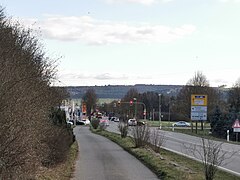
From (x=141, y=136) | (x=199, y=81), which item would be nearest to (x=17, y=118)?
(x=141, y=136)

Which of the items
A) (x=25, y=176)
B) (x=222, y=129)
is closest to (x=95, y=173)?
(x=25, y=176)

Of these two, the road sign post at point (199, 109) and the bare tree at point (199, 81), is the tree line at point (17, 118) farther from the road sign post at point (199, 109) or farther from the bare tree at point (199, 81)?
the bare tree at point (199, 81)

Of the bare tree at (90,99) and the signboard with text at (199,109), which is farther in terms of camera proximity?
the bare tree at (90,99)

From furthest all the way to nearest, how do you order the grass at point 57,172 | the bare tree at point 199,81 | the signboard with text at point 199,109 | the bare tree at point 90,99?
the bare tree at point 90,99 → the bare tree at point 199,81 → the signboard with text at point 199,109 → the grass at point 57,172

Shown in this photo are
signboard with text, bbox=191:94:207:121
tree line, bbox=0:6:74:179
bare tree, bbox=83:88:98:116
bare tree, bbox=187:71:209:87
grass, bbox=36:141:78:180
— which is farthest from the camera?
bare tree, bbox=83:88:98:116

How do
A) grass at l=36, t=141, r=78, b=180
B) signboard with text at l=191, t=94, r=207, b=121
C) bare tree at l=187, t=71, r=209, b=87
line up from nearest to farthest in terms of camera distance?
grass at l=36, t=141, r=78, b=180
signboard with text at l=191, t=94, r=207, b=121
bare tree at l=187, t=71, r=209, b=87

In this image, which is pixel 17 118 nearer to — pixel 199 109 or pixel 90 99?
pixel 199 109

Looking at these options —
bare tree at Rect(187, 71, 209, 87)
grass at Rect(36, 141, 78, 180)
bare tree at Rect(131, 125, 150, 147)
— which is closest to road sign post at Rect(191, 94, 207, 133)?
grass at Rect(36, 141, 78, 180)

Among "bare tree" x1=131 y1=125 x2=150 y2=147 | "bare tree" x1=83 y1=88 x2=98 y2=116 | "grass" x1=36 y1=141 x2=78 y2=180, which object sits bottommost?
"grass" x1=36 y1=141 x2=78 y2=180

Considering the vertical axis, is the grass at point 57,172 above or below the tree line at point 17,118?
below

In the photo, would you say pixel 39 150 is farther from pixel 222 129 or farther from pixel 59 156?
pixel 222 129

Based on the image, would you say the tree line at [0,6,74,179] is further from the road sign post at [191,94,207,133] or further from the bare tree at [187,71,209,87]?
the bare tree at [187,71,209,87]

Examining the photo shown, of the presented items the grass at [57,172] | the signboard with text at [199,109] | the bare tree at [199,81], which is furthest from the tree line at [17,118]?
the bare tree at [199,81]

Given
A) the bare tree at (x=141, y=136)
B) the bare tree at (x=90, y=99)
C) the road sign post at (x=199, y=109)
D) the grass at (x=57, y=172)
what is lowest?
the grass at (x=57, y=172)
